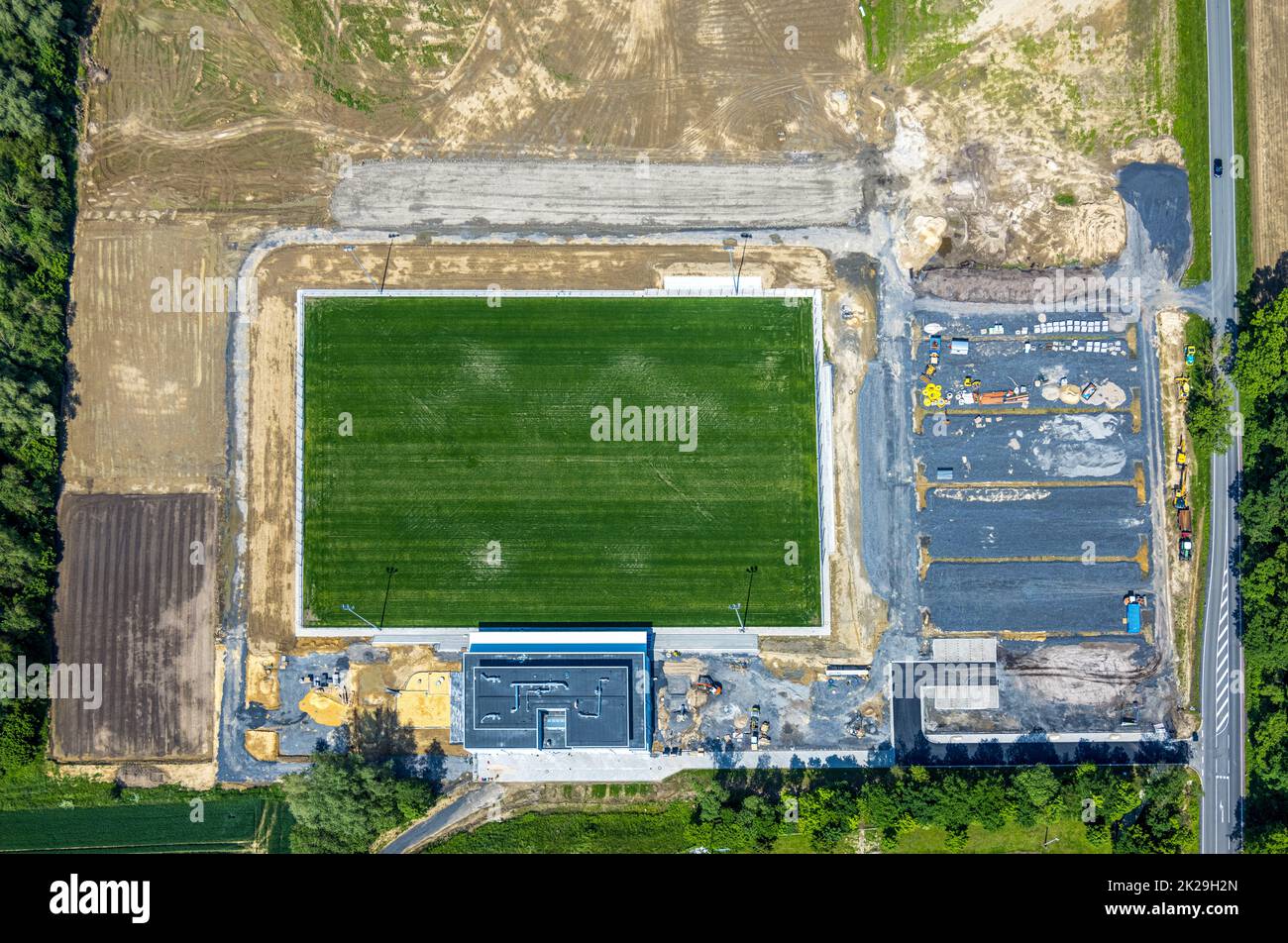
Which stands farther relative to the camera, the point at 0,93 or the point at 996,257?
the point at 996,257

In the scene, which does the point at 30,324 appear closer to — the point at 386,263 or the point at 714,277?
the point at 386,263

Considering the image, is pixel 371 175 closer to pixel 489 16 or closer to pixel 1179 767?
pixel 489 16

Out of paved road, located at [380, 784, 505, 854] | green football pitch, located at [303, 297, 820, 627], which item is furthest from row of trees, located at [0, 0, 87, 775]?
paved road, located at [380, 784, 505, 854]

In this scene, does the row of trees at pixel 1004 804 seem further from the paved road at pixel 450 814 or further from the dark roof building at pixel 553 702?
the paved road at pixel 450 814

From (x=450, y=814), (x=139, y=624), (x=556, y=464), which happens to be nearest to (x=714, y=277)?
(x=556, y=464)

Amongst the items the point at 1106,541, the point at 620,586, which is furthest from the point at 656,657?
the point at 1106,541
